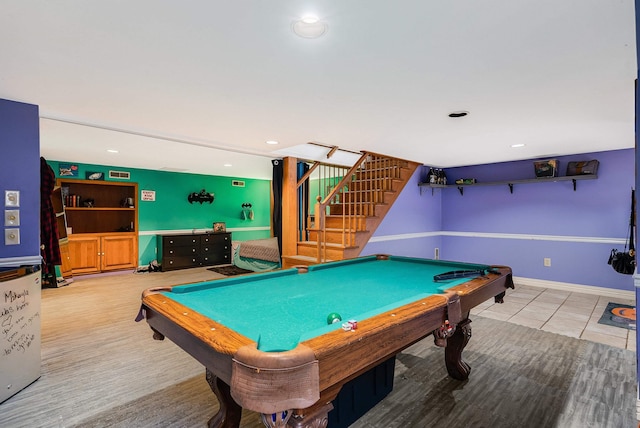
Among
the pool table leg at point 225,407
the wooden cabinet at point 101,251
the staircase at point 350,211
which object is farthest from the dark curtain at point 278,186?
the wooden cabinet at point 101,251

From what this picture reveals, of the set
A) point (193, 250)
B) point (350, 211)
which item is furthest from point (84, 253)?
point (350, 211)

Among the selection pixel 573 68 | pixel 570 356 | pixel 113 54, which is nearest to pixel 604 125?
pixel 573 68

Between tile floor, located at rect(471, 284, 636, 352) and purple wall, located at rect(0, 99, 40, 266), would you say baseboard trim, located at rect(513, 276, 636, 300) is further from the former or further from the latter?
purple wall, located at rect(0, 99, 40, 266)

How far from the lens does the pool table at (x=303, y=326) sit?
36.9 inches

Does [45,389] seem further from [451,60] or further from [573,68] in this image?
[573,68]

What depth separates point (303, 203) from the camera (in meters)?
5.52

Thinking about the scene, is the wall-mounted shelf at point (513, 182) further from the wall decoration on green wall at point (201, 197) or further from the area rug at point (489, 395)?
the wall decoration on green wall at point (201, 197)

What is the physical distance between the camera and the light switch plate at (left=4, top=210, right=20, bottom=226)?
7.79 ft

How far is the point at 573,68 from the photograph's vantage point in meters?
1.94

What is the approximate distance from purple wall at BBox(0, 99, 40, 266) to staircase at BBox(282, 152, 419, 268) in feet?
9.25

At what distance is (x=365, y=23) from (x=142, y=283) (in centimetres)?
558

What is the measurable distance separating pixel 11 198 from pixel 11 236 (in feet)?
0.95

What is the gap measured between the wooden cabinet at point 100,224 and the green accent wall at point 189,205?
190mm

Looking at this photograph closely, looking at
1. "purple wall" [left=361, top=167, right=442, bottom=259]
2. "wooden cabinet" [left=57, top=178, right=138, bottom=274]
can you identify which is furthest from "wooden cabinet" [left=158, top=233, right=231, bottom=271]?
"purple wall" [left=361, top=167, right=442, bottom=259]
